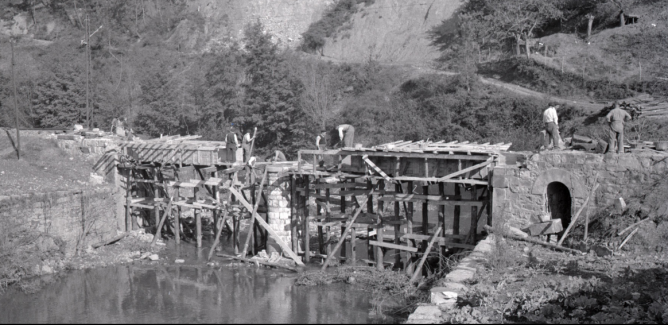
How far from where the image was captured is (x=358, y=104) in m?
42.5

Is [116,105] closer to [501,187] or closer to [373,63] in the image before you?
[373,63]

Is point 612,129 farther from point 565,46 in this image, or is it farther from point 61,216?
point 565,46

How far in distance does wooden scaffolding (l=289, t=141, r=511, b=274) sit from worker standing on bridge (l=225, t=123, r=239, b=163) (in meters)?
2.69

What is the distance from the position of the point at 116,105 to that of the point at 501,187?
3436cm

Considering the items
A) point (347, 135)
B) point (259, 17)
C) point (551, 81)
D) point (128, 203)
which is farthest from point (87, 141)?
point (259, 17)

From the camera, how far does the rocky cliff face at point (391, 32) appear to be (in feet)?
176

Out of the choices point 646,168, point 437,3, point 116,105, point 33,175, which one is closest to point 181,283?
point 33,175

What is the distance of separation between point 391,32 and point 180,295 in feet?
140

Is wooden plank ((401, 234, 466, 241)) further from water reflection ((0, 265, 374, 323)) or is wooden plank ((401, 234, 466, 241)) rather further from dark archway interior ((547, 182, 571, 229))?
dark archway interior ((547, 182, 571, 229))

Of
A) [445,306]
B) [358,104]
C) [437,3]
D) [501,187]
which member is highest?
[437,3]

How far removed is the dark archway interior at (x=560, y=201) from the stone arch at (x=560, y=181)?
585 millimetres

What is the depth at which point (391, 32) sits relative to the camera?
5672cm

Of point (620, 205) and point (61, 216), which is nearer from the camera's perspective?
point (620, 205)

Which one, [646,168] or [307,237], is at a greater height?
[646,168]
